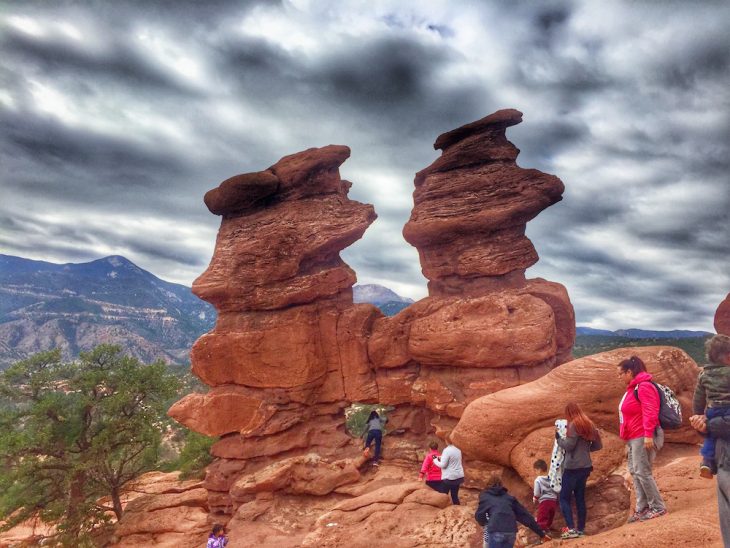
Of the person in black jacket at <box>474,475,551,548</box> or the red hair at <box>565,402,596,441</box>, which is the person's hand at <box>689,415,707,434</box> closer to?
the red hair at <box>565,402,596,441</box>

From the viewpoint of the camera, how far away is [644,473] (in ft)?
27.6

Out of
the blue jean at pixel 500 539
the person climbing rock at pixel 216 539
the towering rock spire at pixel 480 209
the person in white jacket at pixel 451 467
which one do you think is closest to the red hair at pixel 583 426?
the blue jean at pixel 500 539

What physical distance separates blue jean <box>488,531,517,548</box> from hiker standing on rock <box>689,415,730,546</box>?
395 centimetres

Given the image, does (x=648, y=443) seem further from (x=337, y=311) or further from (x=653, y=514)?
(x=337, y=311)

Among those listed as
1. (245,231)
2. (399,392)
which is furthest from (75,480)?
(399,392)

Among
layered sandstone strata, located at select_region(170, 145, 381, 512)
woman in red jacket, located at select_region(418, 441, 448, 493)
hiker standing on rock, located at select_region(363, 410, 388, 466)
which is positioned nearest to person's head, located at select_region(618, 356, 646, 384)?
woman in red jacket, located at select_region(418, 441, 448, 493)

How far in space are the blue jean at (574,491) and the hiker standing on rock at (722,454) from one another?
11.3 ft

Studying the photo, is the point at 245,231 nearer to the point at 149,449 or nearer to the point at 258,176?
the point at 258,176

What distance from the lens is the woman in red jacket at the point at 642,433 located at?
27.0ft

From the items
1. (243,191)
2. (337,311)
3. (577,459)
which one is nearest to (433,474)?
(577,459)

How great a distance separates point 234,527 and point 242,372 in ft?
23.8

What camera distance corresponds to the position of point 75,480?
24.2 m

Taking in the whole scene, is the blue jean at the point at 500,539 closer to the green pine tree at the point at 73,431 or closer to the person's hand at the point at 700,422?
the person's hand at the point at 700,422

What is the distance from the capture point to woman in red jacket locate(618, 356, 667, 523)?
8.24 m
